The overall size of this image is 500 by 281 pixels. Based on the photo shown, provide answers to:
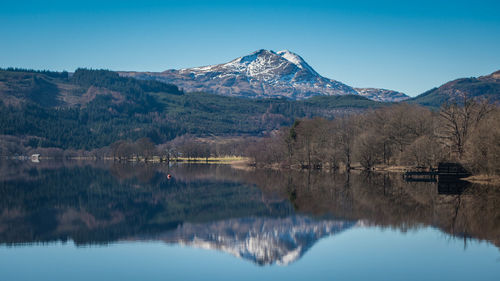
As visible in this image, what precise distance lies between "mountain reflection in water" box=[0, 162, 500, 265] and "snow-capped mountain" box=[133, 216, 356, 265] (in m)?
0.06

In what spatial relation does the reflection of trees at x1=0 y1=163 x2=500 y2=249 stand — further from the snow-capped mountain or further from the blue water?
the blue water

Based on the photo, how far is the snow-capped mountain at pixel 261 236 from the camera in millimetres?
24875

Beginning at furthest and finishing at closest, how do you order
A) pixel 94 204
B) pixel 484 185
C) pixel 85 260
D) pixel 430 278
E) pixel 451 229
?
1. pixel 484 185
2. pixel 94 204
3. pixel 451 229
4. pixel 85 260
5. pixel 430 278

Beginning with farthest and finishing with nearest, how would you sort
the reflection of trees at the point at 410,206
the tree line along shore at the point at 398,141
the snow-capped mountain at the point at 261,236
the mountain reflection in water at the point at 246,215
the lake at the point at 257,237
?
1. the tree line along shore at the point at 398,141
2. the reflection of trees at the point at 410,206
3. the mountain reflection in water at the point at 246,215
4. the snow-capped mountain at the point at 261,236
5. the lake at the point at 257,237

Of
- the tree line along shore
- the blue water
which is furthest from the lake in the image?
the tree line along shore

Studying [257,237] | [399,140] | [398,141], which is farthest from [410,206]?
[398,141]

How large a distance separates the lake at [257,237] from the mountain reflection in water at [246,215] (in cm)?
8

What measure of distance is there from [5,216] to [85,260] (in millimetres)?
16515

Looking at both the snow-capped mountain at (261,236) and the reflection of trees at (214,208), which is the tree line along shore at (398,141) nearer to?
the reflection of trees at (214,208)

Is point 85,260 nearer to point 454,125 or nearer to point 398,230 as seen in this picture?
point 398,230

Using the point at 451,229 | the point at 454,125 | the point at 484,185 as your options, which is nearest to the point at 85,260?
the point at 451,229

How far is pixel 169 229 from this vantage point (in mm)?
32000

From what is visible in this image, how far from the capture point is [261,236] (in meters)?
29.5

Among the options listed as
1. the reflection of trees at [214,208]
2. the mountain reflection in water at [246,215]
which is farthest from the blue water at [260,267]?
the reflection of trees at [214,208]
